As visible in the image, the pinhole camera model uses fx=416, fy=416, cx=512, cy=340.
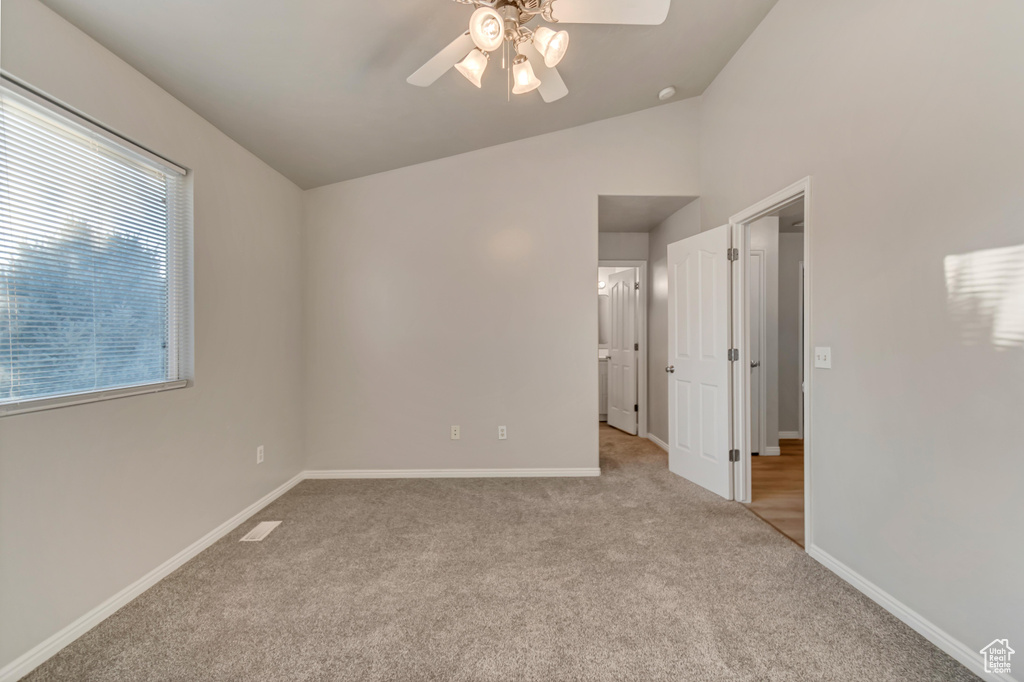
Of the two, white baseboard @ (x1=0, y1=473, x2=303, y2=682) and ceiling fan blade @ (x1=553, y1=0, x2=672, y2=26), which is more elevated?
ceiling fan blade @ (x1=553, y1=0, x2=672, y2=26)

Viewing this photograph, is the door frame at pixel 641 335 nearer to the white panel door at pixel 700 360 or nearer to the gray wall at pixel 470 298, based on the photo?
the white panel door at pixel 700 360

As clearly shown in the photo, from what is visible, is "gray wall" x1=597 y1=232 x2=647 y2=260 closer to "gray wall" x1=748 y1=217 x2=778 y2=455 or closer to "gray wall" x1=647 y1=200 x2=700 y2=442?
"gray wall" x1=647 y1=200 x2=700 y2=442

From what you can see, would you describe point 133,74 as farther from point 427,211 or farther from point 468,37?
point 427,211

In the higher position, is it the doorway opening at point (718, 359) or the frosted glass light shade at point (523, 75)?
the frosted glass light shade at point (523, 75)

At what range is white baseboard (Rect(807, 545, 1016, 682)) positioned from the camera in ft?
4.83

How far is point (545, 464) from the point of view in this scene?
11.8ft

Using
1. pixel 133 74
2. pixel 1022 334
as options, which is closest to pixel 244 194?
pixel 133 74

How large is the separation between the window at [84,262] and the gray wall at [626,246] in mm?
3882

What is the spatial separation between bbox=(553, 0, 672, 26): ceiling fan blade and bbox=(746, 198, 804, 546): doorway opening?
251cm

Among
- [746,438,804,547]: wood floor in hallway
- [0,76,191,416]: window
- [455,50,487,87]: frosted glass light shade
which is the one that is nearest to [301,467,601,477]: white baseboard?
[746,438,804,547]: wood floor in hallway

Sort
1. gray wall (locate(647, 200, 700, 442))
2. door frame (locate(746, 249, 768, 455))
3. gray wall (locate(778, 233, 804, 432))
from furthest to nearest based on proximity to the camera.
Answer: gray wall (locate(778, 233, 804, 432)) < door frame (locate(746, 249, 768, 455)) < gray wall (locate(647, 200, 700, 442))
